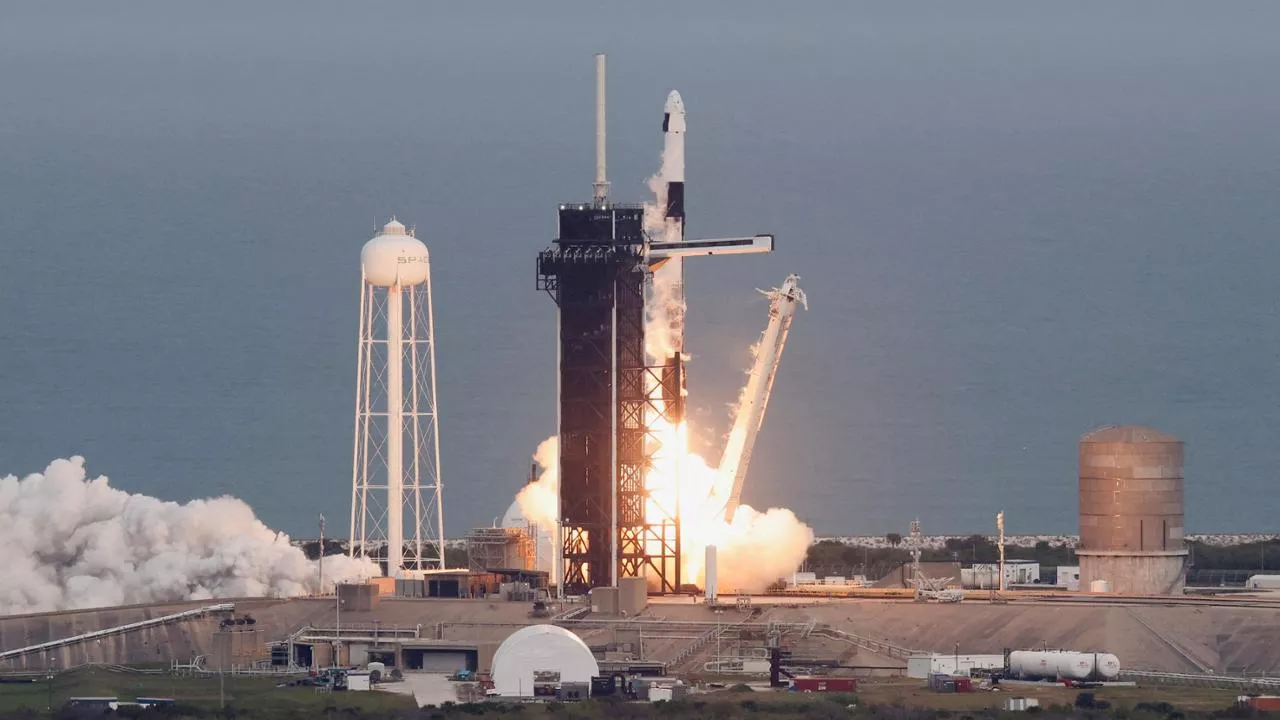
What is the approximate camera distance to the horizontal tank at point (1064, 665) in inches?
4279

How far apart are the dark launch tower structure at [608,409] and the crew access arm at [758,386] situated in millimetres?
3122

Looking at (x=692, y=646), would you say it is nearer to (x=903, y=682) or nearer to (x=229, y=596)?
(x=903, y=682)

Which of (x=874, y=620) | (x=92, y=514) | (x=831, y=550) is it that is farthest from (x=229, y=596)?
(x=831, y=550)

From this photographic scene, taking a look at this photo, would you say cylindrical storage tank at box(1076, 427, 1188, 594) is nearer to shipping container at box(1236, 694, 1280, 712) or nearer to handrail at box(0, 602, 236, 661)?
shipping container at box(1236, 694, 1280, 712)

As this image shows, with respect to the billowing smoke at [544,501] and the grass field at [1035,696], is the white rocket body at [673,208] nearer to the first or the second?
the billowing smoke at [544,501]

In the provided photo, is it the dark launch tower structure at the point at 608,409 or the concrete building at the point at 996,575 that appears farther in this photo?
the concrete building at the point at 996,575

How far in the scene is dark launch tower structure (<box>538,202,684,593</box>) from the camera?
125 meters

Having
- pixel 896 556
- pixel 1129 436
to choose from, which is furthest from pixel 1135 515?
pixel 896 556

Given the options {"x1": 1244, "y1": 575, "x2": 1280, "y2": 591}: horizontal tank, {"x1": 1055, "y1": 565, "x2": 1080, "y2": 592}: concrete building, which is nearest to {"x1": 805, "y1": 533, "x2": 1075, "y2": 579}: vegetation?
{"x1": 1055, "y1": 565, "x2": 1080, "y2": 592}: concrete building

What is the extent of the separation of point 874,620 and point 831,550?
6380 centimetres

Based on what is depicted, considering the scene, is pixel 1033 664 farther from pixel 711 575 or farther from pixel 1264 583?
pixel 1264 583

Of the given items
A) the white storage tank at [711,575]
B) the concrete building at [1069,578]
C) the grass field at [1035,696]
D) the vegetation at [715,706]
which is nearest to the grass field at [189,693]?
the vegetation at [715,706]

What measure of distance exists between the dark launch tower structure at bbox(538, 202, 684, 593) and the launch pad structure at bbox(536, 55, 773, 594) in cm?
4

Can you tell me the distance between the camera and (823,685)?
10719 cm
